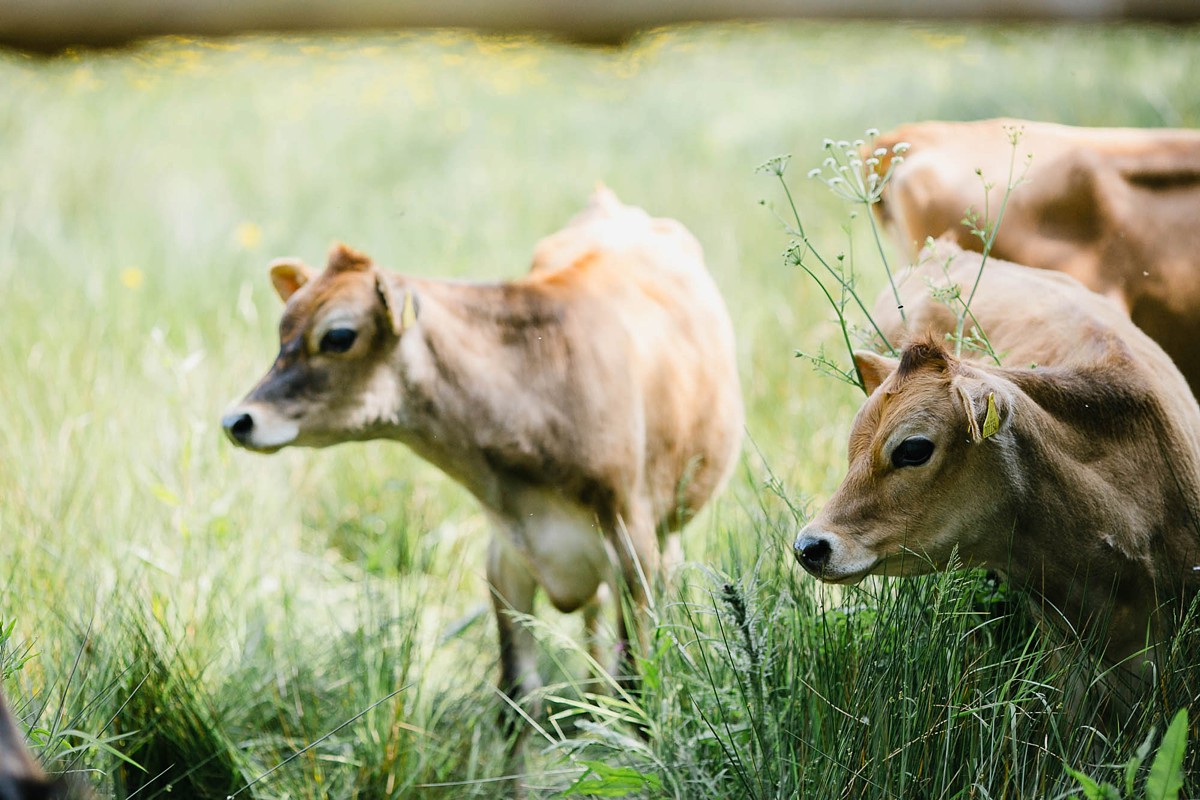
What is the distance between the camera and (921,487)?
288 centimetres

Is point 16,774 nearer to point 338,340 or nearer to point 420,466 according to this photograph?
point 338,340

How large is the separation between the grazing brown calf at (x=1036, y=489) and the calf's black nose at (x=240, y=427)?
6.29 ft

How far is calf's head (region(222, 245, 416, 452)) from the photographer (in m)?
4.01

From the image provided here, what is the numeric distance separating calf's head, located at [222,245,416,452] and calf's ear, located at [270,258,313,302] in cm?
44

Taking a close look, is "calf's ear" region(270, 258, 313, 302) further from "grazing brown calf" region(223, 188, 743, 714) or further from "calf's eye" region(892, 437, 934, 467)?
"calf's eye" region(892, 437, 934, 467)

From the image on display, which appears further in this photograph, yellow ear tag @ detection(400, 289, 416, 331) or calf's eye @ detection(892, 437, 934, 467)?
yellow ear tag @ detection(400, 289, 416, 331)

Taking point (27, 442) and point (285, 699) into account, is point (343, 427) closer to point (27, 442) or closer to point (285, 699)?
point (285, 699)

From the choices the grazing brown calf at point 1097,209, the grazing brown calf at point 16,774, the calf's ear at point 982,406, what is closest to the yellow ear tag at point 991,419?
the calf's ear at point 982,406

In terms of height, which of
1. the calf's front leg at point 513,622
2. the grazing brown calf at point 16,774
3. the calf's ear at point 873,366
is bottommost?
the calf's front leg at point 513,622

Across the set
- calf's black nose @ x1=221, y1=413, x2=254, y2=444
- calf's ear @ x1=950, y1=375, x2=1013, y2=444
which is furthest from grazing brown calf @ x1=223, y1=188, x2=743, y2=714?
calf's ear @ x1=950, y1=375, x2=1013, y2=444

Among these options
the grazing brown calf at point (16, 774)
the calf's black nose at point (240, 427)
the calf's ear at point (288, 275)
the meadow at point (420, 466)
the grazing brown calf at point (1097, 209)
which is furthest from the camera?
the calf's ear at point (288, 275)

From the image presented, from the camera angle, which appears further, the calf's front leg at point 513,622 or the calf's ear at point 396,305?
the calf's front leg at point 513,622

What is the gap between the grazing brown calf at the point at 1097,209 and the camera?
172 inches

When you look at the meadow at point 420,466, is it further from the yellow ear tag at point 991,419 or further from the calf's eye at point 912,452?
the yellow ear tag at point 991,419
